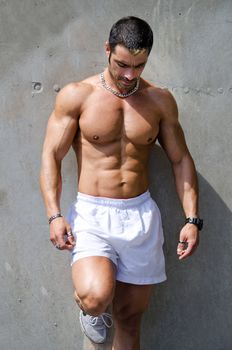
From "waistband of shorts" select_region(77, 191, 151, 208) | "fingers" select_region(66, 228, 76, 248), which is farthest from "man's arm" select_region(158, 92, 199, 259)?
"fingers" select_region(66, 228, 76, 248)

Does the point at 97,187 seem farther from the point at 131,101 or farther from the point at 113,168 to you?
the point at 131,101

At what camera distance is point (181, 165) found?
10.3 feet

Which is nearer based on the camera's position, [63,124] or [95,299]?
[95,299]

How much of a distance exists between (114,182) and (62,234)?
37 centimetres

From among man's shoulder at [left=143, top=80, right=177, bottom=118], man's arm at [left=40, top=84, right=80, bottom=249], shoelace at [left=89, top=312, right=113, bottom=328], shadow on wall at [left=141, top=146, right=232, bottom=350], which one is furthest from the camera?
shadow on wall at [left=141, top=146, right=232, bottom=350]

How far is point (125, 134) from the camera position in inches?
117

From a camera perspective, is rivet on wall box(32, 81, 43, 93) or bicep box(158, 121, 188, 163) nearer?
bicep box(158, 121, 188, 163)

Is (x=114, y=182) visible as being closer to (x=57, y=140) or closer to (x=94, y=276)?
(x=57, y=140)

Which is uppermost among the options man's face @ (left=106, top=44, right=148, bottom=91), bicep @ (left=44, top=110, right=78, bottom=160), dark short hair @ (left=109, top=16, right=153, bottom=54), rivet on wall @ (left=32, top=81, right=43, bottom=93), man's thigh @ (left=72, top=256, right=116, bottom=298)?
dark short hair @ (left=109, top=16, right=153, bottom=54)

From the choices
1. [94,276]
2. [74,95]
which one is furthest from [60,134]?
[94,276]

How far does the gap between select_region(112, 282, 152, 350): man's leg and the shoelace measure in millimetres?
129

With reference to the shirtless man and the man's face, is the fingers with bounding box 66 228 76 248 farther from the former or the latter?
the man's face

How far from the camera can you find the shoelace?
3.31 meters

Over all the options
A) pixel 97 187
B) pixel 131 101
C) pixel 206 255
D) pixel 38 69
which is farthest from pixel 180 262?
pixel 38 69
